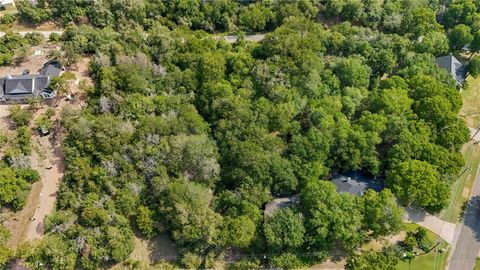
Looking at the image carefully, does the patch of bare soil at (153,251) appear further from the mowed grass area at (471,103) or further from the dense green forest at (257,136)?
the mowed grass area at (471,103)

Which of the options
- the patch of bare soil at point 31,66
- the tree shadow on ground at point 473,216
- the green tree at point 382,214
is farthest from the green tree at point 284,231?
the patch of bare soil at point 31,66

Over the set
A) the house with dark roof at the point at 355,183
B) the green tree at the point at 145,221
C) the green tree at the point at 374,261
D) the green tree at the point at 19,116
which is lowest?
the green tree at the point at 145,221

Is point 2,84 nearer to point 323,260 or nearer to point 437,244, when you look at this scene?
point 323,260

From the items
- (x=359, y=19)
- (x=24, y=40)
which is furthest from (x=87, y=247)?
(x=359, y=19)

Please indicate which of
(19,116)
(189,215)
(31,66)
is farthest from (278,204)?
(31,66)

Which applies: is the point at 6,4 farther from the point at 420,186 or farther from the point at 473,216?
the point at 473,216
